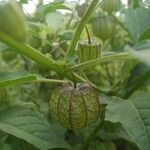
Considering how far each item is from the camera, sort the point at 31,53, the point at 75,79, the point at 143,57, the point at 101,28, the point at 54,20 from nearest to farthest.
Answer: the point at 143,57 → the point at 31,53 → the point at 75,79 → the point at 54,20 → the point at 101,28

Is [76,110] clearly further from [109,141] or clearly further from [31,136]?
[109,141]

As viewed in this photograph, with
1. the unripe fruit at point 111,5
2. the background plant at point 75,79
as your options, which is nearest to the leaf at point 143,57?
the background plant at point 75,79

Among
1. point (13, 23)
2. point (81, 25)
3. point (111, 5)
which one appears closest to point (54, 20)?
point (111, 5)

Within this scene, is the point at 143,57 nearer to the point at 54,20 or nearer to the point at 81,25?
the point at 81,25

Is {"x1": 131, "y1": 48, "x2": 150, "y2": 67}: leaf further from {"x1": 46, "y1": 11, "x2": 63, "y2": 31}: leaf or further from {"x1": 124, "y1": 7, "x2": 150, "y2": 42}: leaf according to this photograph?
{"x1": 46, "y1": 11, "x2": 63, "y2": 31}: leaf

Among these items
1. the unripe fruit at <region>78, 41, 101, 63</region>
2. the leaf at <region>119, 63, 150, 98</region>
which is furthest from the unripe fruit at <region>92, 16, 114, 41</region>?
the unripe fruit at <region>78, 41, 101, 63</region>

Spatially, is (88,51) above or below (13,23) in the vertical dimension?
below

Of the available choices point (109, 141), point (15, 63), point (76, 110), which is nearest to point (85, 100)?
point (76, 110)
